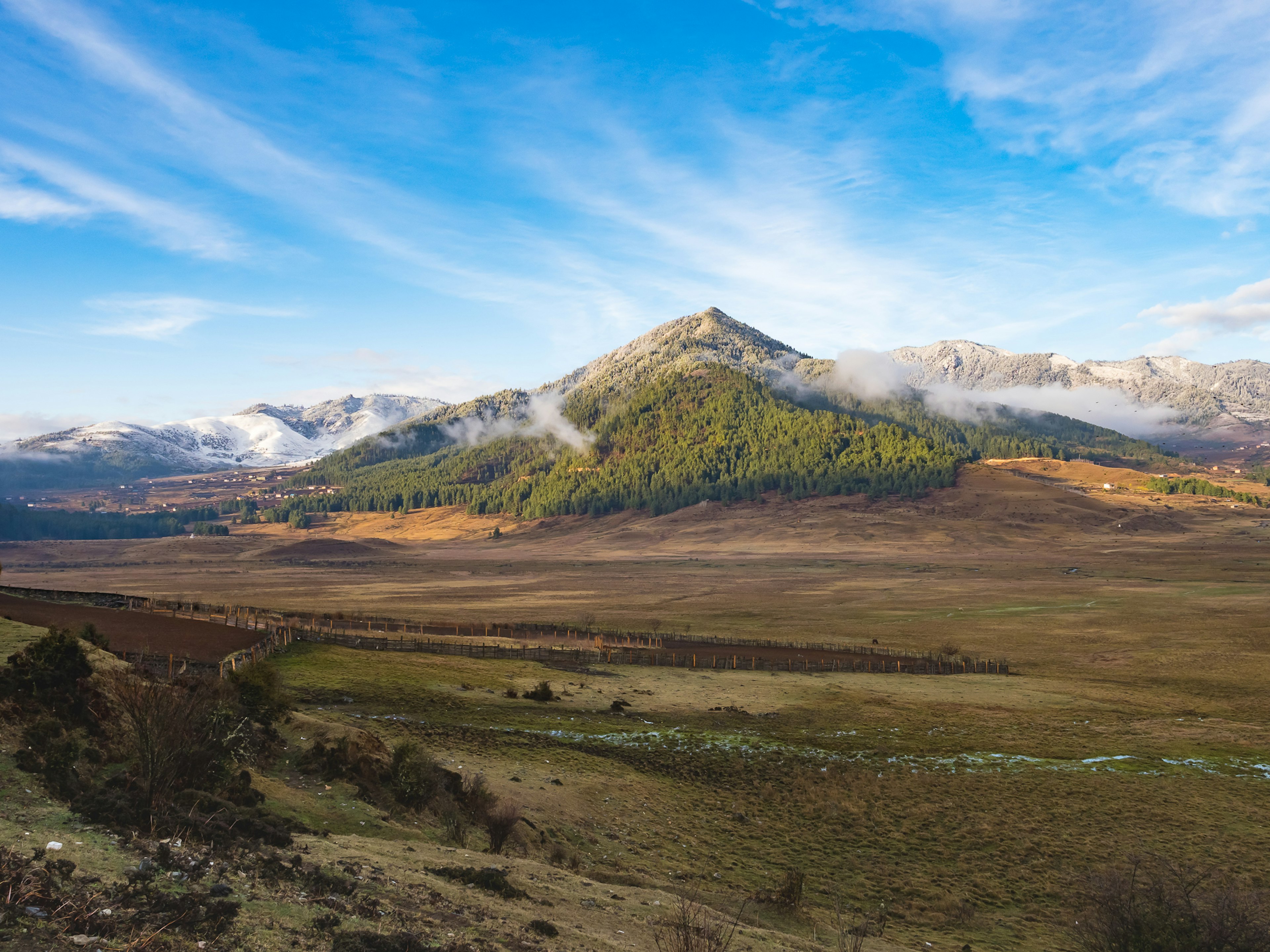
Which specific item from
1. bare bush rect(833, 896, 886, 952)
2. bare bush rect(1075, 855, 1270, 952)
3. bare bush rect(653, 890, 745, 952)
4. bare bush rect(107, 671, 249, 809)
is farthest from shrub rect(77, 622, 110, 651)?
bare bush rect(1075, 855, 1270, 952)

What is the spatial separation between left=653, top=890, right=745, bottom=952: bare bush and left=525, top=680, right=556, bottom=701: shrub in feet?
84.4

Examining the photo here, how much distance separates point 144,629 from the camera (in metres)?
50.7

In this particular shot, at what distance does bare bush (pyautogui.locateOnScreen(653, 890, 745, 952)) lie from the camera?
42.9 feet

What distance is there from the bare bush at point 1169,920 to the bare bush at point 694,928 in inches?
321

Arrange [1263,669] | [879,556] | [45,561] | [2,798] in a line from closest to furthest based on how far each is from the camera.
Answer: [2,798]
[1263,669]
[879,556]
[45,561]

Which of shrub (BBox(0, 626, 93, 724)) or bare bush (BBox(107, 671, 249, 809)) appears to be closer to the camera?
bare bush (BBox(107, 671, 249, 809))

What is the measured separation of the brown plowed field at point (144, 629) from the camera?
44688 mm

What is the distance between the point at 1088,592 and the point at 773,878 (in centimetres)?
10684

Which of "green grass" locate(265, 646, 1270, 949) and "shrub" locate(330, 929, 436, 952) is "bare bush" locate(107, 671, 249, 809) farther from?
"green grass" locate(265, 646, 1270, 949)

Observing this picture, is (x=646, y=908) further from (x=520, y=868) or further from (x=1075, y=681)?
(x=1075, y=681)

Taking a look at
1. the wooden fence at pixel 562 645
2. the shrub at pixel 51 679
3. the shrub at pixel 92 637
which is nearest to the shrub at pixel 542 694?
the wooden fence at pixel 562 645

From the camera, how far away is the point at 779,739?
39.2 m

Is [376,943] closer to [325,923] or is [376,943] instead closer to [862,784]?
[325,923]

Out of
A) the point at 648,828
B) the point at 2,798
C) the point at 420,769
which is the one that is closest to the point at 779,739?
the point at 648,828
